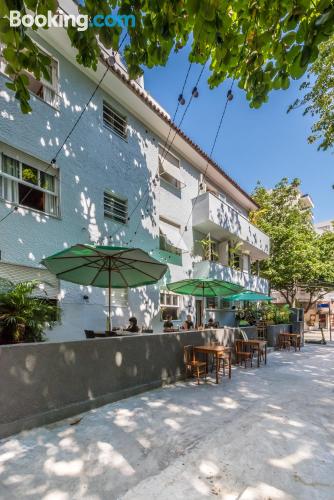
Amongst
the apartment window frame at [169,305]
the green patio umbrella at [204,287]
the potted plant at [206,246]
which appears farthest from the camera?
the potted plant at [206,246]

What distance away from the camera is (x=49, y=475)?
Answer: 335 cm

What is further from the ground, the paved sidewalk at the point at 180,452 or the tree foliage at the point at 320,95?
the tree foliage at the point at 320,95

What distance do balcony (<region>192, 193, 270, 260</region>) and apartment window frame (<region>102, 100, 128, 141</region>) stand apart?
215 inches

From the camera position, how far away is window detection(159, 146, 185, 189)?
1458 cm

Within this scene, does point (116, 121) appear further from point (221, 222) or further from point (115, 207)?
point (221, 222)

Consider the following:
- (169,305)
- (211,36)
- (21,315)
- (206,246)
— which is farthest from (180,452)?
(206,246)

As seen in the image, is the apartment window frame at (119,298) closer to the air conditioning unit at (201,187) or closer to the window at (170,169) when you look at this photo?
the window at (170,169)

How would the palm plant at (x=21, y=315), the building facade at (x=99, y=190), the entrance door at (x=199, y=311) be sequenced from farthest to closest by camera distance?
the entrance door at (x=199, y=311) < the building facade at (x=99, y=190) < the palm plant at (x=21, y=315)

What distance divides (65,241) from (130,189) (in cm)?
422

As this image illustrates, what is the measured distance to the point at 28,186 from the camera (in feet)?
28.1

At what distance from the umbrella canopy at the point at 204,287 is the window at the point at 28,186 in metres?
5.21

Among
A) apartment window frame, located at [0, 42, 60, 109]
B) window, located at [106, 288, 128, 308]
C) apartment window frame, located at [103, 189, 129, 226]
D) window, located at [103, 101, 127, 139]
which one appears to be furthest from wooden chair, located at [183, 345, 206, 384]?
window, located at [103, 101, 127, 139]

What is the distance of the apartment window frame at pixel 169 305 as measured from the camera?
44.2 feet

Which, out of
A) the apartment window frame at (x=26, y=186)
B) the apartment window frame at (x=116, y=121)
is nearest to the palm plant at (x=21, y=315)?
the apartment window frame at (x=26, y=186)
